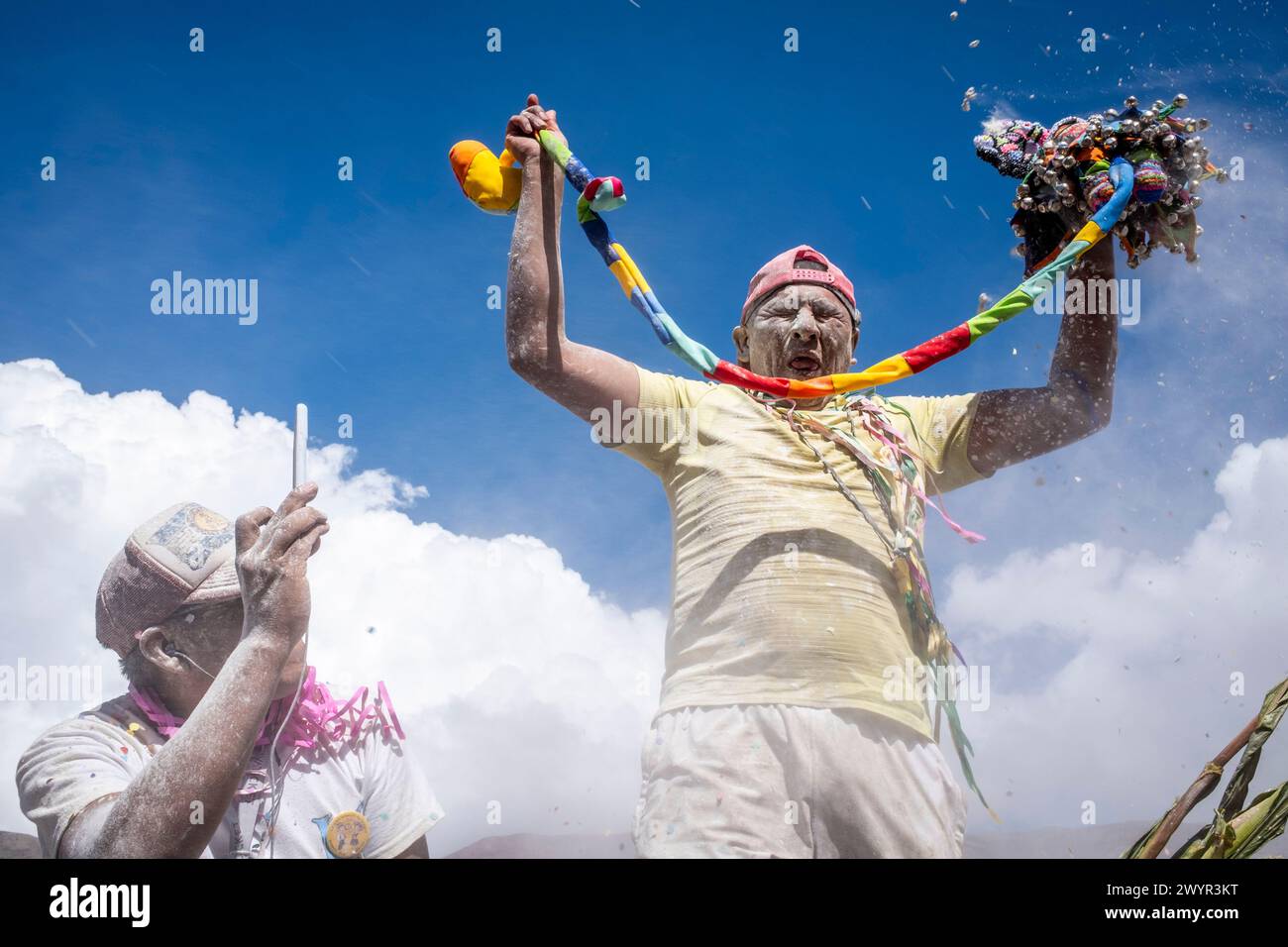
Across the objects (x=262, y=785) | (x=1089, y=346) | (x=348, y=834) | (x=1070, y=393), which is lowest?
(x=348, y=834)

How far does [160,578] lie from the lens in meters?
3.49

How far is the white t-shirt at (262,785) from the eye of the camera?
3.12 m

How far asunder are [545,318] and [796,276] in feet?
3.11

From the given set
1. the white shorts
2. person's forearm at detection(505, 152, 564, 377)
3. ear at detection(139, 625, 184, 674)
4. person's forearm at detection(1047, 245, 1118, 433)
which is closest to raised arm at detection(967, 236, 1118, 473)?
person's forearm at detection(1047, 245, 1118, 433)

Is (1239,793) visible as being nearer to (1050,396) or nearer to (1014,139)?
(1050,396)

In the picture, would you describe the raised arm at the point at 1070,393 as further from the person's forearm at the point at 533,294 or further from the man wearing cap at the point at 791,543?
the person's forearm at the point at 533,294

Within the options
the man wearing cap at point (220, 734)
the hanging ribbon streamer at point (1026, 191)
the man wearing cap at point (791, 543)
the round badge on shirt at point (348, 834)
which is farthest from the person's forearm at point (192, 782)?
the hanging ribbon streamer at point (1026, 191)

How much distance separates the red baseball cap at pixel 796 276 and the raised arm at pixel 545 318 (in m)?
0.65

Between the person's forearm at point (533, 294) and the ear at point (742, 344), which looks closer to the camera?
the person's forearm at point (533, 294)

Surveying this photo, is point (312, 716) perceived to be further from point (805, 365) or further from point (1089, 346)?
point (1089, 346)

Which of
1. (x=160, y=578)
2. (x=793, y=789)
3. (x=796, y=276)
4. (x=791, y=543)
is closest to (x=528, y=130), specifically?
(x=796, y=276)

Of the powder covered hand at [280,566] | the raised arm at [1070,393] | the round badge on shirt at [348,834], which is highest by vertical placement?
the raised arm at [1070,393]

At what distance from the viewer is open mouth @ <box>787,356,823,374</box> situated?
12.1 feet
